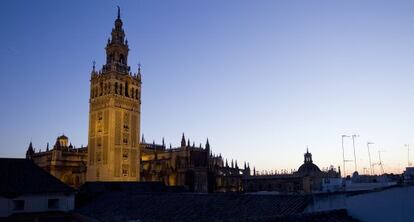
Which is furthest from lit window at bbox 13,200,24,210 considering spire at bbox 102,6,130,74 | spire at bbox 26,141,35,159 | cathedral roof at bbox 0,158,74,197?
spire at bbox 26,141,35,159

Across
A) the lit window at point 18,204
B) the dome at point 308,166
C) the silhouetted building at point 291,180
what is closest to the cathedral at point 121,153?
the silhouetted building at point 291,180

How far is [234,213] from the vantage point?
25.0m

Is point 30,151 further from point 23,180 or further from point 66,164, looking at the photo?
point 23,180

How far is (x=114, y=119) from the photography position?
77438mm

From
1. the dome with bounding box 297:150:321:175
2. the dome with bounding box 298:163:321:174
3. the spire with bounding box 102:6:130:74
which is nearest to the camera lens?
the spire with bounding box 102:6:130:74

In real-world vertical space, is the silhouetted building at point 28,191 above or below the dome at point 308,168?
below

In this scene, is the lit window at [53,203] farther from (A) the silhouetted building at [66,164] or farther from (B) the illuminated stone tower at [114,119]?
(A) the silhouetted building at [66,164]

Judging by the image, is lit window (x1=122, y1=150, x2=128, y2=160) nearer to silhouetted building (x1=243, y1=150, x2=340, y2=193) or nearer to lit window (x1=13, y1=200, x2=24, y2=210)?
silhouetted building (x1=243, y1=150, x2=340, y2=193)

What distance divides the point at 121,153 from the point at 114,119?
707cm

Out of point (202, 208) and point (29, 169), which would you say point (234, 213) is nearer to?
point (202, 208)

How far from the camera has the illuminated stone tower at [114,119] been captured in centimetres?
7662

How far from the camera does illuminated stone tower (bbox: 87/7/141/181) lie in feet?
251

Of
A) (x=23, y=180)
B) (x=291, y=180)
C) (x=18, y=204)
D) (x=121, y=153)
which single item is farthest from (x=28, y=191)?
(x=291, y=180)

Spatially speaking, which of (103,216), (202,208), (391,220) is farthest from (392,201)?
(103,216)
